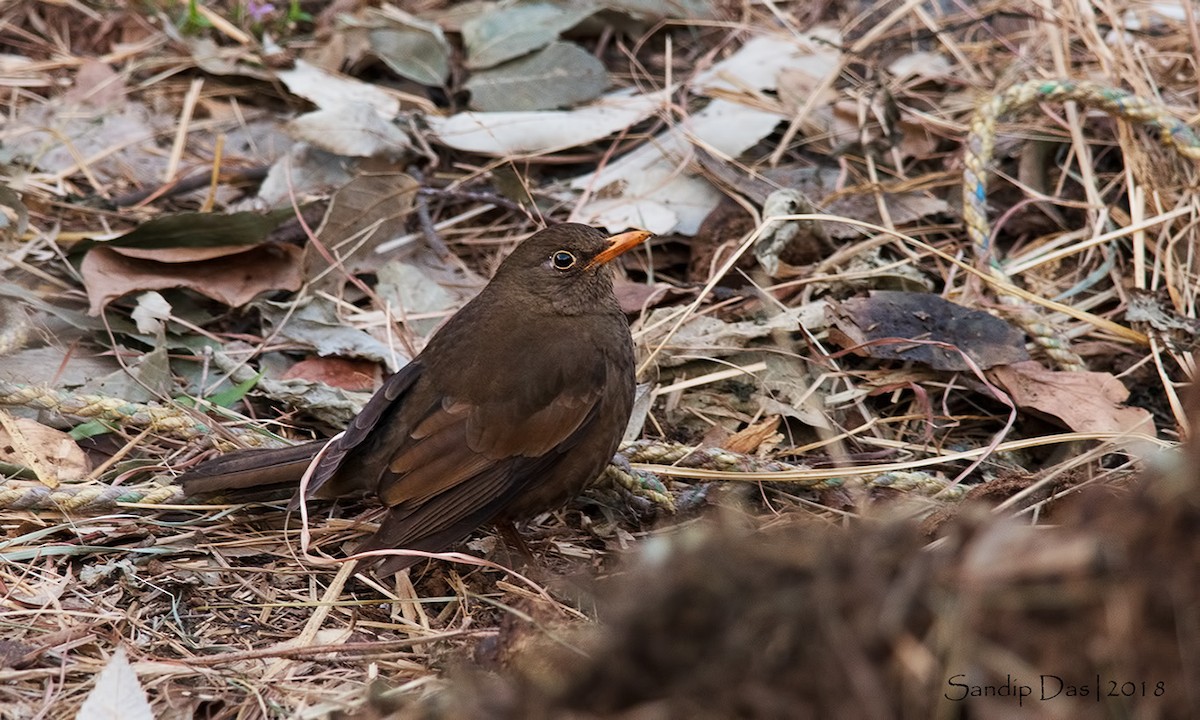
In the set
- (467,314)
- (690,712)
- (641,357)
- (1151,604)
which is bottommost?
(641,357)

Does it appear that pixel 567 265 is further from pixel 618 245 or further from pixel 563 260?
pixel 618 245

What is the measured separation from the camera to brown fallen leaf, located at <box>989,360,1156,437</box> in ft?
14.3

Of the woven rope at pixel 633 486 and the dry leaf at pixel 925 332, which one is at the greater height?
the dry leaf at pixel 925 332

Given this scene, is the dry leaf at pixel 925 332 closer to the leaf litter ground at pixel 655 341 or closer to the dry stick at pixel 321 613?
the leaf litter ground at pixel 655 341

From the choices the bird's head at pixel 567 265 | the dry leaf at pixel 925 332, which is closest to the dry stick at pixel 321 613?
the bird's head at pixel 567 265

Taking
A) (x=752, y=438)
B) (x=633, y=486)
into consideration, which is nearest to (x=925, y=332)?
(x=752, y=438)

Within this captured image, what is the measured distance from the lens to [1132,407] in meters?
4.52

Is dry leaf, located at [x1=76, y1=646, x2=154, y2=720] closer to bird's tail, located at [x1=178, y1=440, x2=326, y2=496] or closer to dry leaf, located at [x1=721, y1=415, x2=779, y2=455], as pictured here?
bird's tail, located at [x1=178, y1=440, x2=326, y2=496]

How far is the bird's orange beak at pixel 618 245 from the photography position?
4.65m

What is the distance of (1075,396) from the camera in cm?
448

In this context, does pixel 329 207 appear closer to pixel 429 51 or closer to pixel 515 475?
pixel 429 51

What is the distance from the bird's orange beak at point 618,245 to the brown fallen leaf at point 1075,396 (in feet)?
4.58

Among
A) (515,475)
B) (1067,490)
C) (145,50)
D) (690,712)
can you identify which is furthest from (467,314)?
(145,50)

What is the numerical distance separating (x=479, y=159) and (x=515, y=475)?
238 centimetres
